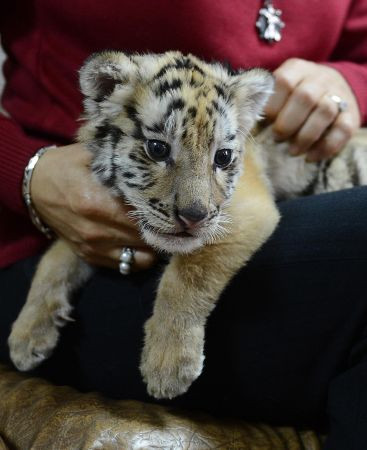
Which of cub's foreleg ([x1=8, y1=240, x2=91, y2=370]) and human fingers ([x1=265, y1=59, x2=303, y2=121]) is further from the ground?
human fingers ([x1=265, y1=59, x2=303, y2=121])

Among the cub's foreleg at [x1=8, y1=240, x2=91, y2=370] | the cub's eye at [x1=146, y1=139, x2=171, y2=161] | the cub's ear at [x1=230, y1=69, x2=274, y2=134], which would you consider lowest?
the cub's foreleg at [x1=8, y1=240, x2=91, y2=370]

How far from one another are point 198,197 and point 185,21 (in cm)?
43

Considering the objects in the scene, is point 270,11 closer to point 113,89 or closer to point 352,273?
point 113,89

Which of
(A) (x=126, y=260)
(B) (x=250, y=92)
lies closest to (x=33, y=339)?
(A) (x=126, y=260)

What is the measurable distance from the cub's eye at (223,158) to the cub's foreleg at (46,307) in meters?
0.37

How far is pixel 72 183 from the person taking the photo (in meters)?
1.05

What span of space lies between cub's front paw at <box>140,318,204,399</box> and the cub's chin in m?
0.12

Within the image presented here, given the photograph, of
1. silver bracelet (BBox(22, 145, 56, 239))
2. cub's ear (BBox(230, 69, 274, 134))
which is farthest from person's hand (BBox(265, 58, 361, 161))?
silver bracelet (BBox(22, 145, 56, 239))

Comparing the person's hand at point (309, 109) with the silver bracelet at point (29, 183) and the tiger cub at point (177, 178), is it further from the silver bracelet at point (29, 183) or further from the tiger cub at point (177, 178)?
the silver bracelet at point (29, 183)

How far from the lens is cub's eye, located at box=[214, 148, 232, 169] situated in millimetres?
951

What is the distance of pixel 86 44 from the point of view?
3.87ft

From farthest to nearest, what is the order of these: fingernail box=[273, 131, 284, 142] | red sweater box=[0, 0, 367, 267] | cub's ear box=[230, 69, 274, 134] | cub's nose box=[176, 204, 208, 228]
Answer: fingernail box=[273, 131, 284, 142], red sweater box=[0, 0, 367, 267], cub's ear box=[230, 69, 274, 134], cub's nose box=[176, 204, 208, 228]

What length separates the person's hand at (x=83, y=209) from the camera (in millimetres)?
1022

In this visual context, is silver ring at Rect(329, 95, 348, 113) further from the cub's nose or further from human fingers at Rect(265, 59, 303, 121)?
the cub's nose
